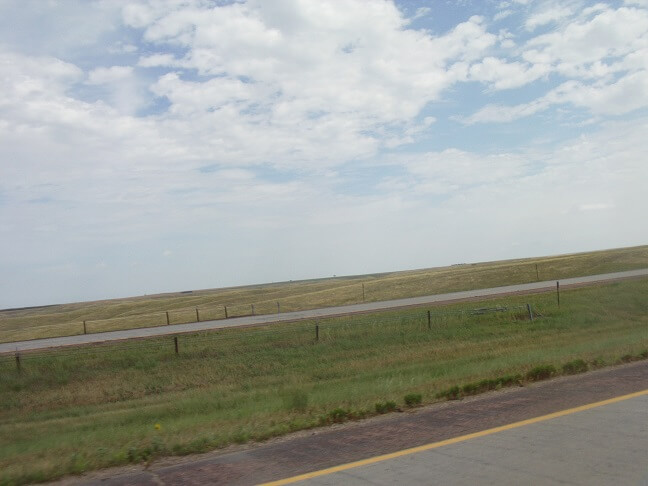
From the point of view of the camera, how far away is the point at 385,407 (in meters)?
9.80

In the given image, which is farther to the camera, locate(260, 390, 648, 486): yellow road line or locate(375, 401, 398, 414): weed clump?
locate(375, 401, 398, 414): weed clump

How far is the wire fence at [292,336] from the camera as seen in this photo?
2655cm

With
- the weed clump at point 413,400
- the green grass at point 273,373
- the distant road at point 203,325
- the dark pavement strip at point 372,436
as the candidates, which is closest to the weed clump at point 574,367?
the green grass at point 273,373

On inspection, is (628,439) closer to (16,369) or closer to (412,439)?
(412,439)

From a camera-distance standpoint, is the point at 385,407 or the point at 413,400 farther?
the point at 413,400

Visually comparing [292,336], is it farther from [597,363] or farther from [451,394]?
[451,394]

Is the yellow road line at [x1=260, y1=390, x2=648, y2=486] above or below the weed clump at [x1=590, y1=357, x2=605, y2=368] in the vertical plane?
above

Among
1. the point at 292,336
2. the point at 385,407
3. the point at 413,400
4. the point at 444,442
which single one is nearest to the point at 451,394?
the point at 413,400

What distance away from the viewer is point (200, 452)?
306 inches

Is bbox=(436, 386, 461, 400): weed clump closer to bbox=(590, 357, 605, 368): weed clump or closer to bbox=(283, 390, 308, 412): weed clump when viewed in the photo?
bbox=(283, 390, 308, 412): weed clump

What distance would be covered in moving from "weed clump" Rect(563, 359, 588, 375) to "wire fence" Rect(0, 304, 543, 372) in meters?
14.8

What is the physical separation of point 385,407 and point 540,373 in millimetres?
3775

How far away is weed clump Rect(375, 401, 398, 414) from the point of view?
9695mm

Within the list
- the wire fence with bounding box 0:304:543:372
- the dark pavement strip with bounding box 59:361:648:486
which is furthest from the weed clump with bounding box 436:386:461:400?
the wire fence with bounding box 0:304:543:372
